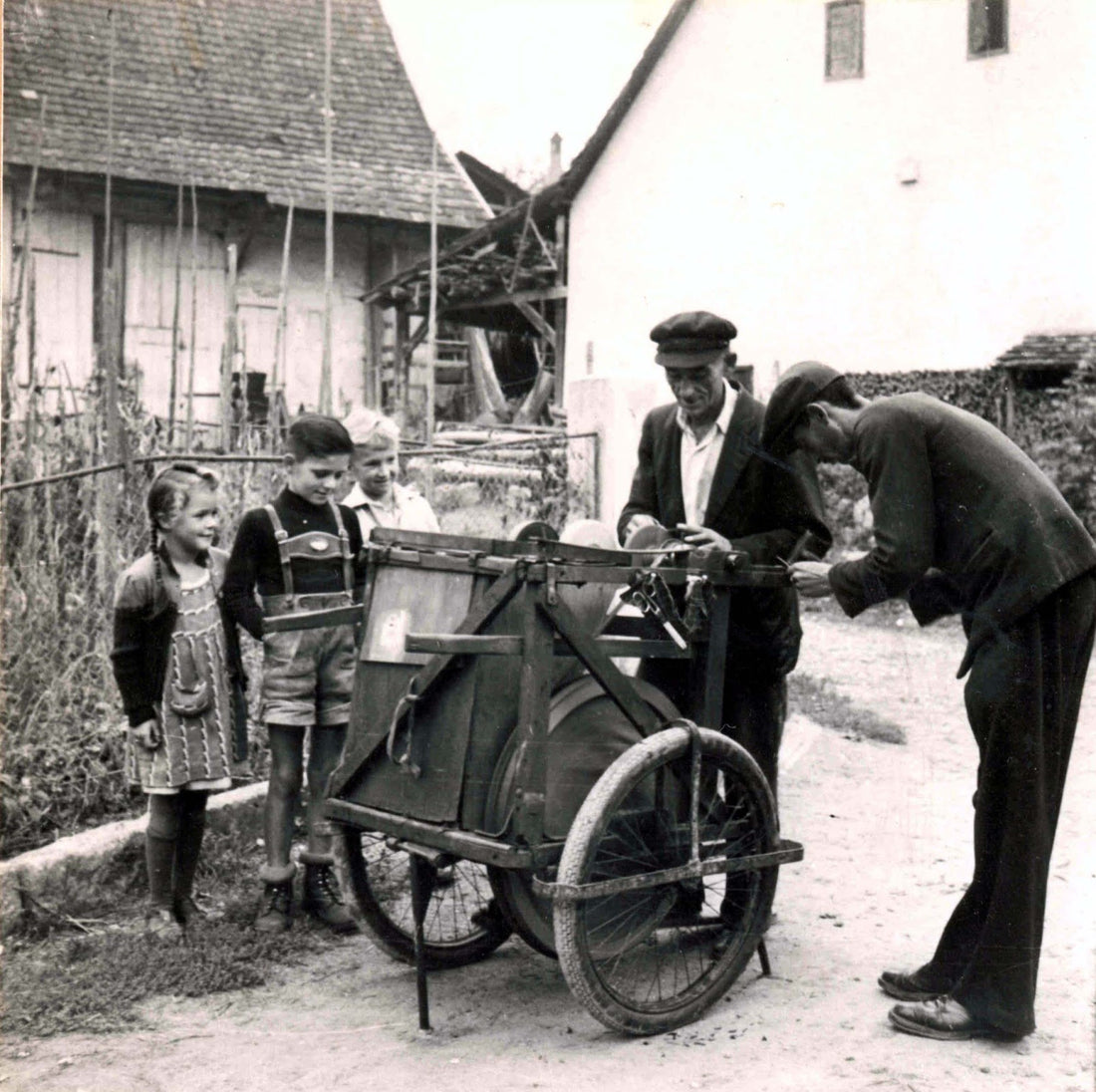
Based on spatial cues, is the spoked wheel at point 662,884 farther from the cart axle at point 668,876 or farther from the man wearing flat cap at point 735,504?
the man wearing flat cap at point 735,504

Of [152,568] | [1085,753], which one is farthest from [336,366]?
[152,568]

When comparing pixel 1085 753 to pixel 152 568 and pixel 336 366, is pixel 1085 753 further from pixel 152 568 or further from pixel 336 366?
pixel 336 366

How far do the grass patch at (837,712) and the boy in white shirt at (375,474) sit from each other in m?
3.53

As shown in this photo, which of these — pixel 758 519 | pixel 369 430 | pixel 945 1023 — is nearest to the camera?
pixel 945 1023

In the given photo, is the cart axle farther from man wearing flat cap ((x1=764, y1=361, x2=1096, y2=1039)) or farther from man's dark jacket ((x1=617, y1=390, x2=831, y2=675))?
man's dark jacket ((x1=617, y1=390, x2=831, y2=675))

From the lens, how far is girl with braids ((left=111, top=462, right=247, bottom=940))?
3984 millimetres

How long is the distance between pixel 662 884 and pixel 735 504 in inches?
48.9

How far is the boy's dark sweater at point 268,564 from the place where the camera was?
4191mm

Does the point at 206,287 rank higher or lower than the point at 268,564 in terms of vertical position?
higher

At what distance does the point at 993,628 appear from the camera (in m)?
3.41

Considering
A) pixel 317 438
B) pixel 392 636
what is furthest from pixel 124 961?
pixel 317 438

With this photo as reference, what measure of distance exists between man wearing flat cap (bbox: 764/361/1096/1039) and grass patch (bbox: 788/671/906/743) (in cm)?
384

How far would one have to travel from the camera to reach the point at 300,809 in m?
4.98

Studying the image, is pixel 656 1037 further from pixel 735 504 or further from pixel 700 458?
pixel 700 458
